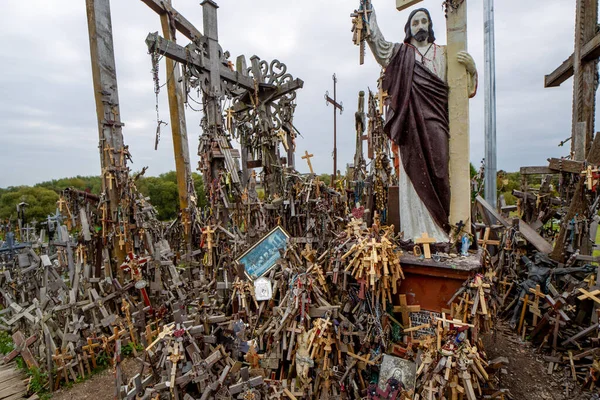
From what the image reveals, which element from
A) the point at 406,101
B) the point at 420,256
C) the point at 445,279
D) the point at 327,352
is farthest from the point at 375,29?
the point at 327,352

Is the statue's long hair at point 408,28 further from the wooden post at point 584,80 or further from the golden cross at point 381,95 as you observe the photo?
the wooden post at point 584,80

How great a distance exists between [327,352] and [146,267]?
368 centimetres

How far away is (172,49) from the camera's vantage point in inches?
241

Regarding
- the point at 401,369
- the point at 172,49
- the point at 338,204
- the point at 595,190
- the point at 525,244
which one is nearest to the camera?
the point at 401,369

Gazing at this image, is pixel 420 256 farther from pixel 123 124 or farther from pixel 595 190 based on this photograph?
pixel 123 124

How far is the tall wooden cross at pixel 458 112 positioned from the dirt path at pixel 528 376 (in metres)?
1.94

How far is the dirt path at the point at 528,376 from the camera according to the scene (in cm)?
382

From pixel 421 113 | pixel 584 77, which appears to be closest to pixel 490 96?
pixel 584 77

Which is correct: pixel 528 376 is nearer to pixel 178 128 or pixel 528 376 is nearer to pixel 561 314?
pixel 561 314

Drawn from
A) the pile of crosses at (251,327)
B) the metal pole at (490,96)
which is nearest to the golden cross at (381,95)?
the pile of crosses at (251,327)

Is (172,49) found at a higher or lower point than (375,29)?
higher

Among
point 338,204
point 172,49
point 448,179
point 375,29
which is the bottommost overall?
point 338,204

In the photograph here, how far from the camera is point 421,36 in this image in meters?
4.19

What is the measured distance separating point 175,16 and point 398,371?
10694mm
